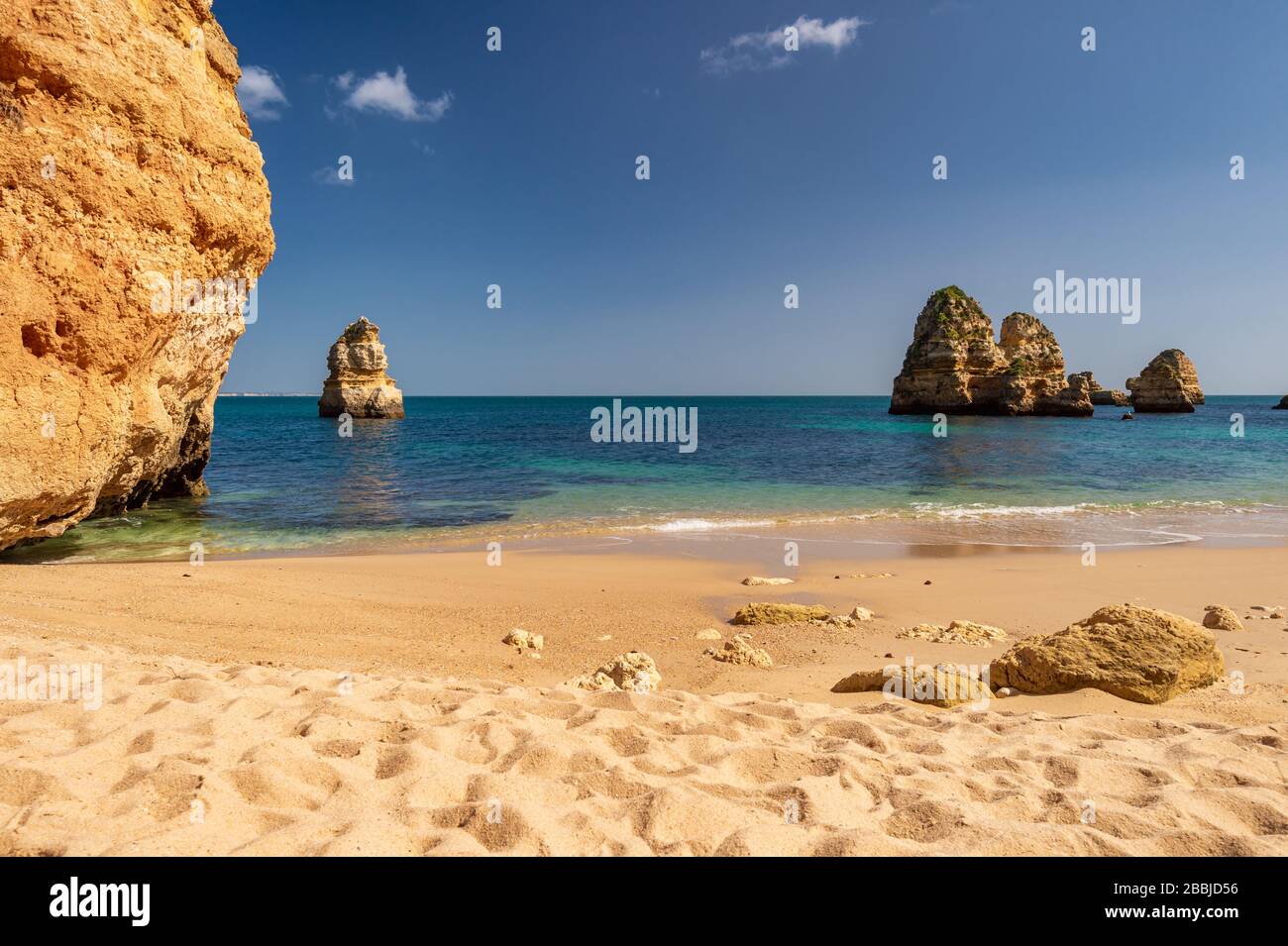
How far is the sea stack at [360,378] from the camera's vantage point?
53031 mm

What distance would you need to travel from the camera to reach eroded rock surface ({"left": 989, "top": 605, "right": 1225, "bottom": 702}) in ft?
15.3

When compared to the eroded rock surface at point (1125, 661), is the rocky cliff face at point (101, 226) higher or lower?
higher

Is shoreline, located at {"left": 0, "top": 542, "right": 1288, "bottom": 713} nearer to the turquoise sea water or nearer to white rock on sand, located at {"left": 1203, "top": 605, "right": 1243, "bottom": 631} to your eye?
white rock on sand, located at {"left": 1203, "top": 605, "right": 1243, "bottom": 631}

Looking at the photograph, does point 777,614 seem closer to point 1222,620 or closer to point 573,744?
point 573,744

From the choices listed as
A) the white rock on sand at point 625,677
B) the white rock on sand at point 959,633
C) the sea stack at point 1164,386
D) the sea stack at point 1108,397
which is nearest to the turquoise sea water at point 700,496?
the white rock on sand at point 959,633

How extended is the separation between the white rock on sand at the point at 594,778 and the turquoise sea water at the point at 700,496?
8.40 metres

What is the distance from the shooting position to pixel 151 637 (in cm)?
581

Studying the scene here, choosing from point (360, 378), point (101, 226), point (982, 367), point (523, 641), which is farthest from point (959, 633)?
point (982, 367)

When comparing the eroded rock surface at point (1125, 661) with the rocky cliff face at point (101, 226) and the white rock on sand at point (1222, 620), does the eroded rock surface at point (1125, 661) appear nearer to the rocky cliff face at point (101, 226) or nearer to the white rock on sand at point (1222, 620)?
the white rock on sand at point (1222, 620)

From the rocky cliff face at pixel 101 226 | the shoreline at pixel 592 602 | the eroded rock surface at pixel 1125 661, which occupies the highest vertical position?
the rocky cliff face at pixel 101 226

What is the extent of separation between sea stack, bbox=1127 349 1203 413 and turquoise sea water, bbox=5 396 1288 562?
4510 cm

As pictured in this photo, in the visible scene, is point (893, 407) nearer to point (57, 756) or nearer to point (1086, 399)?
point (1086, 399)

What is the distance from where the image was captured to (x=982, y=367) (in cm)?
6300
